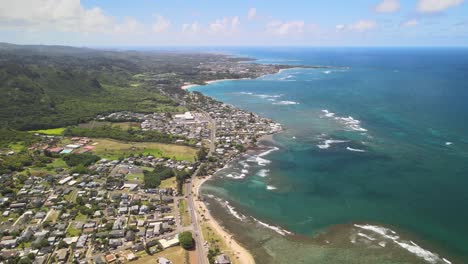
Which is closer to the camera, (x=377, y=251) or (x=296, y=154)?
(x=377, y=251)

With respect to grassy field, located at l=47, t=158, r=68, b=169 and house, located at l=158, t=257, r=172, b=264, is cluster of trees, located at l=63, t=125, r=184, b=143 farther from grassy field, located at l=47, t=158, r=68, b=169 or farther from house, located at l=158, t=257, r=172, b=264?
house, located at l=158, t=257, r=172, b=264

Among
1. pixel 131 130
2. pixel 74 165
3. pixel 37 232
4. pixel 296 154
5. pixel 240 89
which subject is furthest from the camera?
pixel 240 89

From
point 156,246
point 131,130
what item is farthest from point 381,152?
point 131,130

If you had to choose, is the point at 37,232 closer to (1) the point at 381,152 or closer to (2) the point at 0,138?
(2) the point at 0,138

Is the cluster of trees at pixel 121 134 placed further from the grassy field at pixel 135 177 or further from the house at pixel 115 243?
the house at pixel 115 243

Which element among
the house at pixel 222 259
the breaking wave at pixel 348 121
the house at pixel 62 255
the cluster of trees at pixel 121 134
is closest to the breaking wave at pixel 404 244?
the house at pixel 222 259

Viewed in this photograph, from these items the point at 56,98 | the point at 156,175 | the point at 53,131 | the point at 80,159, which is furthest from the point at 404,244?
the point at 56,98

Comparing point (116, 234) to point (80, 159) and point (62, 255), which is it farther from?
point (80, 159)
